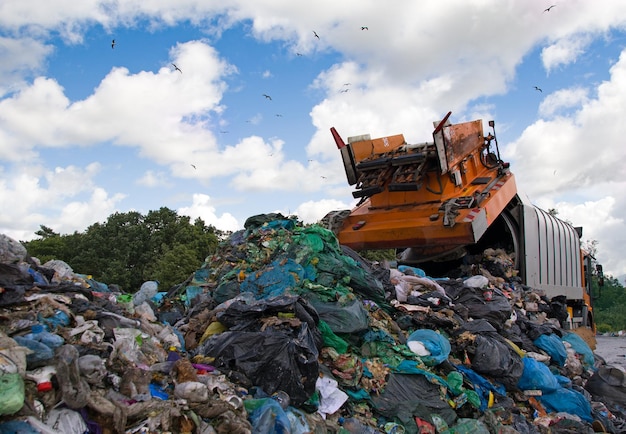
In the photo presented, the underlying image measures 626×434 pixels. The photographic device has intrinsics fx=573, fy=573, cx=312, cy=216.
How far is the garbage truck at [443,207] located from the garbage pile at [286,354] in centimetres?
58

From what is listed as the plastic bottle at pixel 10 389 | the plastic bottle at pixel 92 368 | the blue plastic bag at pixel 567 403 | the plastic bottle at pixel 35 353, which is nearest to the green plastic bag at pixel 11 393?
the plastic bottle at pixel 10 389

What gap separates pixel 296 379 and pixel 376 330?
45.0 inches

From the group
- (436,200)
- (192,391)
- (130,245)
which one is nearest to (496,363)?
(436,200)

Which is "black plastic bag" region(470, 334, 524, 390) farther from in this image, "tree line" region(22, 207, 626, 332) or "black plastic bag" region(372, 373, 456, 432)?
"tree line" region(22, 207, 626, 332)

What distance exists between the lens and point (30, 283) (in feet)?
11.6

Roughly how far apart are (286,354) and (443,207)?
329 cm

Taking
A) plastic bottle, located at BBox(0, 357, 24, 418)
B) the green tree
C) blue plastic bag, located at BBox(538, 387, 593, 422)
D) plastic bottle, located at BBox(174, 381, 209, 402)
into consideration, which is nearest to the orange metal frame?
blue plastic bag, located at BBox(538, 387, 593, 422)

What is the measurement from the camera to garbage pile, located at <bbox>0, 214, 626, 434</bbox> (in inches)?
102

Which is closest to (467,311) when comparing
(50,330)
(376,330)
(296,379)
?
(376,330)

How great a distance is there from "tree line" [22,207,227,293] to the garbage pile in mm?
12979

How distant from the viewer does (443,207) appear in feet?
19.7

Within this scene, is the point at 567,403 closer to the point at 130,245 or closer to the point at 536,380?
the point at 536,380

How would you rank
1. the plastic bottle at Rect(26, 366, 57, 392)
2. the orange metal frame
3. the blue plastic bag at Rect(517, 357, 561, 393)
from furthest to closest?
the orange metal frame < the blue plastic bag at Rect(517, 357, 561, 393) < the plastic bottle at Rect(26, 366, 57, 392)

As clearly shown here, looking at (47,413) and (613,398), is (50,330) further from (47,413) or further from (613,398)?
(613,398)
